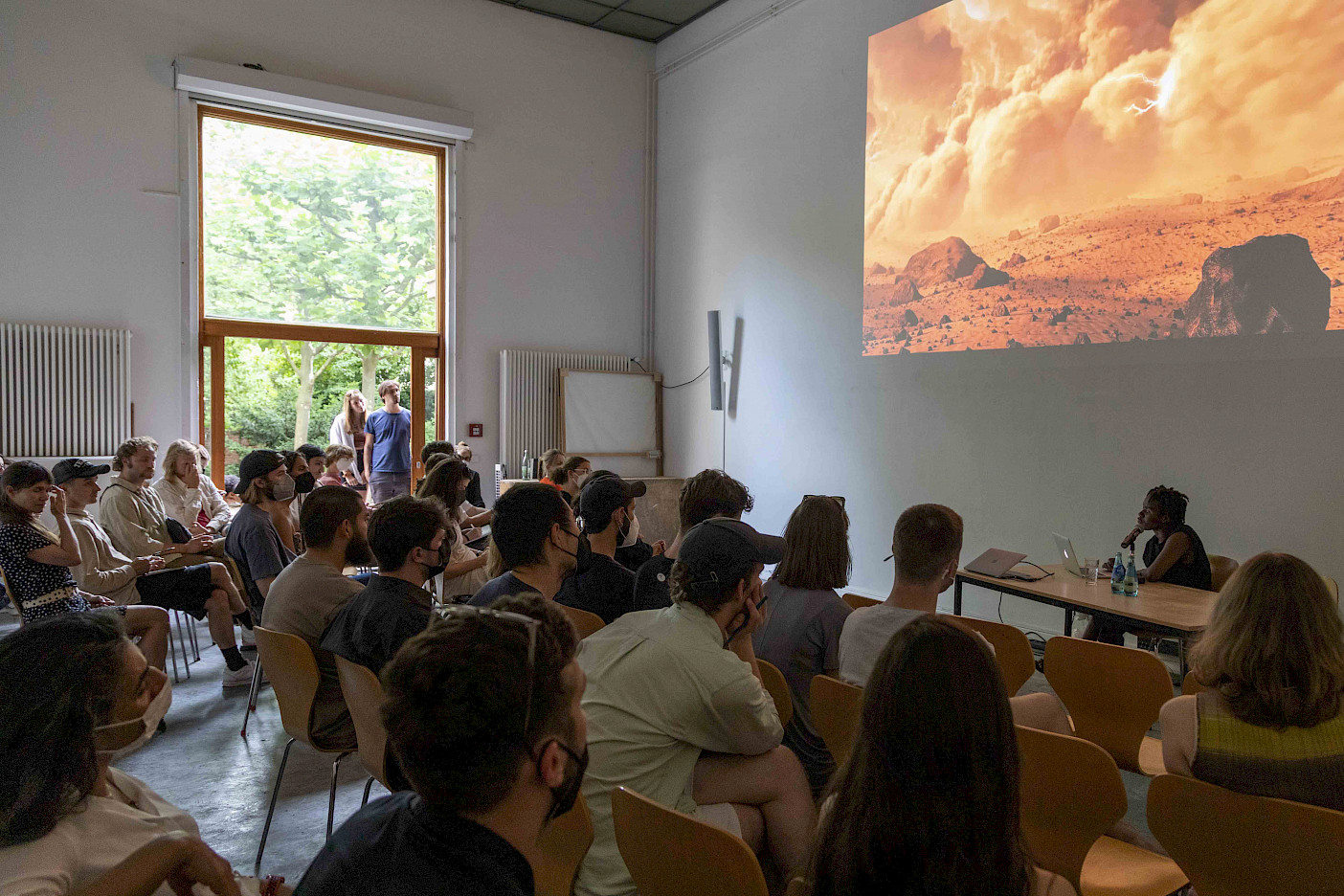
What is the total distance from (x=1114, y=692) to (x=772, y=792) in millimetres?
1309

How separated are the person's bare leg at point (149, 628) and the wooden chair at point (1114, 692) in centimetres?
374

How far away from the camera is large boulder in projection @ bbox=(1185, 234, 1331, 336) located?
174 inches

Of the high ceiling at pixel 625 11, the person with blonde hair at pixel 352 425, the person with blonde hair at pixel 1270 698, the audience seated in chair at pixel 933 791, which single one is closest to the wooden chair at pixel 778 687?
the person with blonde hair at pixel 1270 698

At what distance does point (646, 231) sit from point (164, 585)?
21.0ft

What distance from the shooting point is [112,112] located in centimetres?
704

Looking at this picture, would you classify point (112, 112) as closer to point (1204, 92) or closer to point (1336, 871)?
point (1204, 92)

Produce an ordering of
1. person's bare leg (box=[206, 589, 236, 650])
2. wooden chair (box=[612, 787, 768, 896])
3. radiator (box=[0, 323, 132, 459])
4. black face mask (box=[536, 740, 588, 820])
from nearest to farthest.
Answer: black face mask (box=[536, 740, 588, 820]), wooden chair (box=[612, 787, 768, 896]), person's bare leg (box=[206, 589, 236, 650]), radiator (box=[0, 323, 132, 459])

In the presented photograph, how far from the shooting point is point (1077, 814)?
179 cm

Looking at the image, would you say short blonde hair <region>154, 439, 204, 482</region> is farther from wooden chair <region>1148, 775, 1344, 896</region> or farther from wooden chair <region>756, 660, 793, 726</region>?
wooden chair <region>1148, 775, 1344, 896</region>

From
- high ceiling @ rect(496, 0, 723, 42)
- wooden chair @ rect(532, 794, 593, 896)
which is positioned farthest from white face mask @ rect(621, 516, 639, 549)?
high ceiling @ rect(496, 0, 723, 42)

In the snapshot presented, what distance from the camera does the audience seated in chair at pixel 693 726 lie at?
176 centimetres

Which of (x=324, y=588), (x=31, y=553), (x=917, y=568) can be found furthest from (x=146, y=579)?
(x=917, y=568)

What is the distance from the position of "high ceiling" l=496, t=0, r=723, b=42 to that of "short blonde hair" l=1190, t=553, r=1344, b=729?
26.9 feet

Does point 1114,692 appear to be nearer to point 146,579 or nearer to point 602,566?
point 602,566
